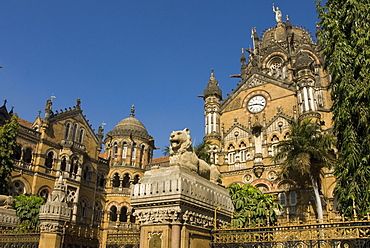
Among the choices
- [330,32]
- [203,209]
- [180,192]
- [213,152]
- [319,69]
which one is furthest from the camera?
[319,69]

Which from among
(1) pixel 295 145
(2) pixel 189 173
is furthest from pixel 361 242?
(1) pixel 295 145

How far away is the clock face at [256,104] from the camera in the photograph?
114ft

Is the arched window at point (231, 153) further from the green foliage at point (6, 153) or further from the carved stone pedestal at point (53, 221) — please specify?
the carved stone pedestal at point (53, 221)

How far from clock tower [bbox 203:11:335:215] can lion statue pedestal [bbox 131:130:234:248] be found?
69.8ft

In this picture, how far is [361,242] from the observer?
6.62m

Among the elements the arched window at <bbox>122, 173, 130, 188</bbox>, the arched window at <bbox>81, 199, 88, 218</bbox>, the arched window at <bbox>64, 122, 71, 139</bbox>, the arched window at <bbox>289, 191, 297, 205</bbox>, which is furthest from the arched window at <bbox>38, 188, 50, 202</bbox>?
the arched window at <bbox>289, 191, 297, 205</bbox>

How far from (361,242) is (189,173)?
3.68 metres

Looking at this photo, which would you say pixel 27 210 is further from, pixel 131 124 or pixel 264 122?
pixel 264 122

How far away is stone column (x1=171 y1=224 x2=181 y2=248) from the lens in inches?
275

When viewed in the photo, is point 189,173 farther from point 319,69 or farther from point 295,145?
point 319,69

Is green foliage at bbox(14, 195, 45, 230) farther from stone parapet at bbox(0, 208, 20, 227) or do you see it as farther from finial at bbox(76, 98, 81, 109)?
finial at bbox(76, 98, 81, 109)

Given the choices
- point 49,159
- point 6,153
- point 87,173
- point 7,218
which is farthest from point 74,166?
point 7,218

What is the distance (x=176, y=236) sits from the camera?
7.02 m

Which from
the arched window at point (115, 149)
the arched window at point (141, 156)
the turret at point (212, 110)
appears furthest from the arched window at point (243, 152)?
the arched window at point (115, 149)
